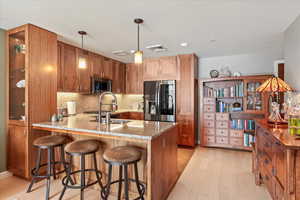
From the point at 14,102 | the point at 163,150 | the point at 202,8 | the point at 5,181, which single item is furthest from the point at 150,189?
the point at 14,102

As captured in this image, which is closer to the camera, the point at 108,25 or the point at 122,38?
the point at 108,25

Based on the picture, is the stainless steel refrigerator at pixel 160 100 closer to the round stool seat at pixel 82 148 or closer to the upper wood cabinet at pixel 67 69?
the upper wood cabinet at pixel 67 69

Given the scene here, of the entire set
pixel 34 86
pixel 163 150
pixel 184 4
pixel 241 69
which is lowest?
pixel 163 150

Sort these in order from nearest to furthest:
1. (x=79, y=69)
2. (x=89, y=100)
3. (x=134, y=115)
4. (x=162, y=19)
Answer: (x=162, y=19) < (x=79, y=69) < (x=89, y=100) < (x=134, y=115)

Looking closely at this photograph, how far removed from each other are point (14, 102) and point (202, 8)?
3.21m

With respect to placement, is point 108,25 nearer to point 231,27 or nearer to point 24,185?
point 231,27

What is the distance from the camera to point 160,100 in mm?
4301

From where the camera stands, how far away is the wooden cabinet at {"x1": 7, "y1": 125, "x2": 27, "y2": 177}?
95.0 inches

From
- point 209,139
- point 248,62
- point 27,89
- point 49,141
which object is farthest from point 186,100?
point 27,89

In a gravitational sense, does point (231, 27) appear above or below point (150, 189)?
above

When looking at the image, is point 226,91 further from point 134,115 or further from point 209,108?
point 134,115

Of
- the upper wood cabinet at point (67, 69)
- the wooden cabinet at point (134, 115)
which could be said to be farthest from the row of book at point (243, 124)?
the upper wood cabinet at point (67, 69)

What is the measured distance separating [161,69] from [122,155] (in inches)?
125

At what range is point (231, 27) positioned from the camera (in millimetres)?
2525
